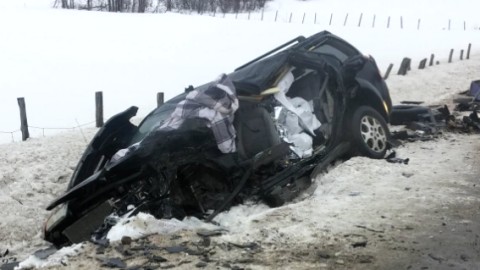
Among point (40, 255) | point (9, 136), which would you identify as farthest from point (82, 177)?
point (9, 136)

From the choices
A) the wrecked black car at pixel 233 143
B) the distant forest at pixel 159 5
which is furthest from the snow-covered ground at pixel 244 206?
the distant forest at pixel 159 5

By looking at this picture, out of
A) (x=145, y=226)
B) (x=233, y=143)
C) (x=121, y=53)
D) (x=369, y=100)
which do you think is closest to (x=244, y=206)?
(x=233, y=143)

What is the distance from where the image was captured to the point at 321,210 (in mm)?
5250

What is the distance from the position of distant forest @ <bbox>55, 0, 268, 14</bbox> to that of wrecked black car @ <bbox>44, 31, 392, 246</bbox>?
51.5 m

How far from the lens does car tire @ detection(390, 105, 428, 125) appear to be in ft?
33.7

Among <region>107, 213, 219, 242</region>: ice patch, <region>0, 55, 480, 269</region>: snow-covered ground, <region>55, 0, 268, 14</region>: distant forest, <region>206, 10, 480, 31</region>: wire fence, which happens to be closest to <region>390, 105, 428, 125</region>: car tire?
<region>0, 55, 480, 269</region>: snow-covered ground

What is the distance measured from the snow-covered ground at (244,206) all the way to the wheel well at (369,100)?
2.29 feet

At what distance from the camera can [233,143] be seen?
5594 mm

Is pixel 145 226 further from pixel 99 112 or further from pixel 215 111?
pixel 99 112

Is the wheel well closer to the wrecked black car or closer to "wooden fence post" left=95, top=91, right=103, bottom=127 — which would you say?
the wrecked black car

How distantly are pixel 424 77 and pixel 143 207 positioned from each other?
17.1m

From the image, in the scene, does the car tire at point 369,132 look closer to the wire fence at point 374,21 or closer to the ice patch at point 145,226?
the ice patch at point 145,226

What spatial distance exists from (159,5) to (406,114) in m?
56.5

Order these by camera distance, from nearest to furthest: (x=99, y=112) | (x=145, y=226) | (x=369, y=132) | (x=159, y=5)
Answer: (x=145, y=226) < (x=369, y=132) < (x=99, y=112) < (x=159, y=5)
